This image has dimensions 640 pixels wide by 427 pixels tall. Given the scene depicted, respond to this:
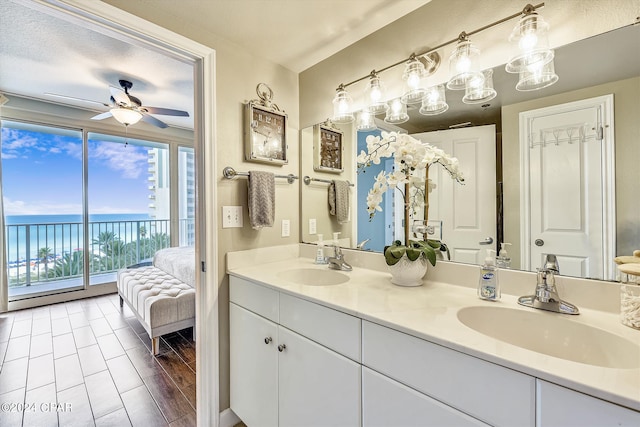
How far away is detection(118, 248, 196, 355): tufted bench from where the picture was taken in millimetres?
2258

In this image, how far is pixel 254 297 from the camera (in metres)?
1.37

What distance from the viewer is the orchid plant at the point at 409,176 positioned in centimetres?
122

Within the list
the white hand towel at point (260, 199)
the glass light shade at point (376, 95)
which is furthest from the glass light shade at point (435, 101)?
the white hand towel at point (260, 199)

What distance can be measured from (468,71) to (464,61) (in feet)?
0.15

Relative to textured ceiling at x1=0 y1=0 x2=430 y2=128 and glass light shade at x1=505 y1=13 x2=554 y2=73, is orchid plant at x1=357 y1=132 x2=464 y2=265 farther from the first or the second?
textured ceiling at x1=0 y1=0 x2=430 y2=128

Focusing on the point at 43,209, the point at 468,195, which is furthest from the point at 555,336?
the point at 43,209

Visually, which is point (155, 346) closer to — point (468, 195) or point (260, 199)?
point (260, 199)

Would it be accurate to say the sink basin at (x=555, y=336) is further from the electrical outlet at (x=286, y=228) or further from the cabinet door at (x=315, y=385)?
the electrical outlet at (x=286, y=228)

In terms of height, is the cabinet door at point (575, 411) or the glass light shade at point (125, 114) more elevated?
the glass light shade at point (125, 114)

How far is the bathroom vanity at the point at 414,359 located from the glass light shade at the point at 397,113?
31.2 inches

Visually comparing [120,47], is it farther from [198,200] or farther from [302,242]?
[302,242]

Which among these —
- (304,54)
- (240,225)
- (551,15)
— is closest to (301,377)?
(240,225)

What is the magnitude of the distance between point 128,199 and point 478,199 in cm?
491

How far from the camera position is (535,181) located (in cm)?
107
